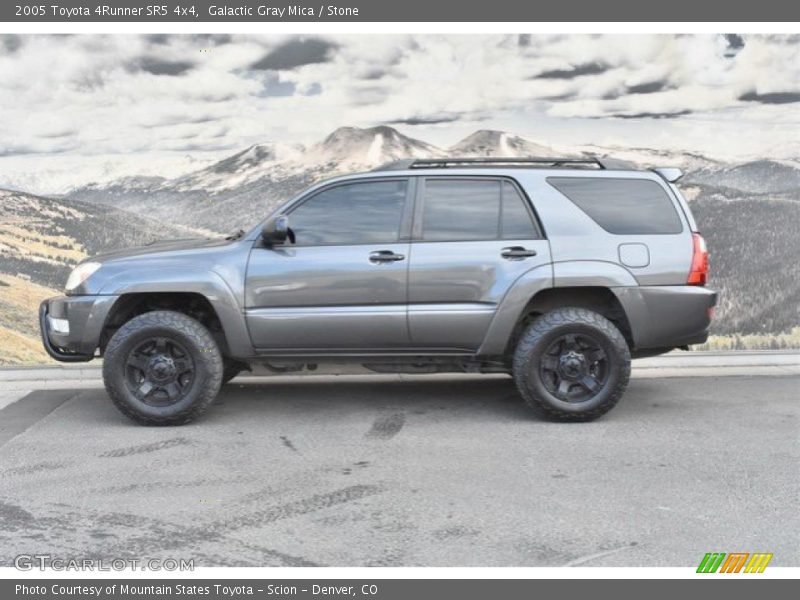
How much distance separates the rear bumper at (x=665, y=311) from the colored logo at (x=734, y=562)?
2548 millimetres

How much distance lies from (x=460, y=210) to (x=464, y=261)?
15.9 inches

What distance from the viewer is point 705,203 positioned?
31.4ft

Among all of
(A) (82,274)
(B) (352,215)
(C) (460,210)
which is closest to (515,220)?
(C) (460,210)

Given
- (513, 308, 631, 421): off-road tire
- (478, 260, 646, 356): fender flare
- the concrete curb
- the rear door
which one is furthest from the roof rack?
the concrete curb

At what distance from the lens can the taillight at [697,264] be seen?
22.0 feet

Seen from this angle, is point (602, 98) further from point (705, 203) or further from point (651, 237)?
point (651, 237)

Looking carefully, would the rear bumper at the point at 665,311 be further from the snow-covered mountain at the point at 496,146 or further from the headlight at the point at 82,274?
the headlight at the point at 82,274

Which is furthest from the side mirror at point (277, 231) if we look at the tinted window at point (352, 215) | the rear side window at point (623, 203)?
the rear side window at point (623, 203)

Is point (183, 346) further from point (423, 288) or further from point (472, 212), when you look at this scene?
point (472, 212)

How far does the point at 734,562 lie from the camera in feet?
14.0

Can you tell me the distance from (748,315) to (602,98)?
257 centimetres

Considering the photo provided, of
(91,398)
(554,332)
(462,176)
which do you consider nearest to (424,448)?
(554,332)

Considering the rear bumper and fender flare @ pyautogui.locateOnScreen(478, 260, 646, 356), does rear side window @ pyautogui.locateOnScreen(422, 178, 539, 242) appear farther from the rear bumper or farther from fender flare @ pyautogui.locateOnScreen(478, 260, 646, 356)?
the rear bumper

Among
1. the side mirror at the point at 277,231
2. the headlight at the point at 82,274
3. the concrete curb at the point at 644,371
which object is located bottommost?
the concrete curb at the point at 644,371
